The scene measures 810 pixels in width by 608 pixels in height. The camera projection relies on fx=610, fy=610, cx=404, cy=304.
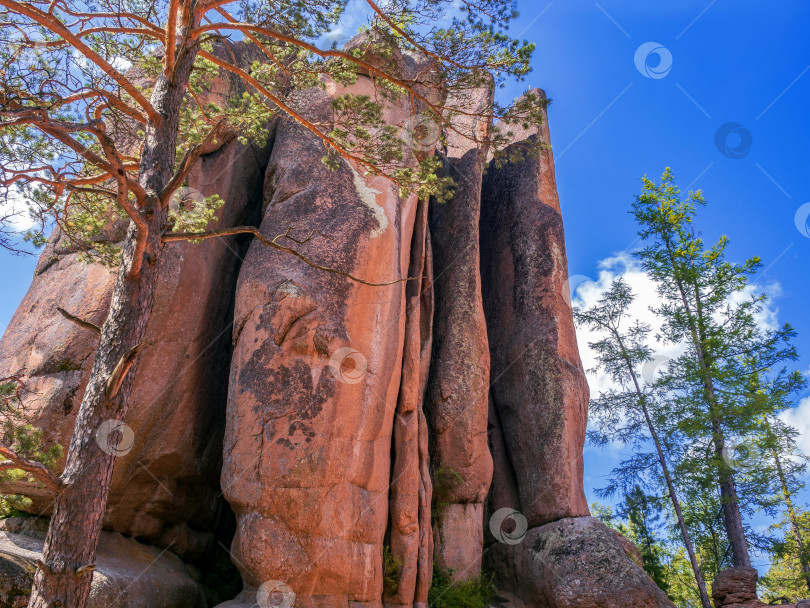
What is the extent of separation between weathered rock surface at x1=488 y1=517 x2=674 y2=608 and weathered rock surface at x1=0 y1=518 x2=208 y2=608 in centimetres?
601

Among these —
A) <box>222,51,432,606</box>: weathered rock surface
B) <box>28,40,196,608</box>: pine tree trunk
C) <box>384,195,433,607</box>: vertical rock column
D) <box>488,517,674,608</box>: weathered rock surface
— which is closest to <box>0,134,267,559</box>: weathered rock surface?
<box>222,51,432,606</box>: weathered rock surface

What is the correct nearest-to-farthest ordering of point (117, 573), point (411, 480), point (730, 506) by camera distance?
1. point (117, 573)
2. point (411, 480)
3. point (730, 506)

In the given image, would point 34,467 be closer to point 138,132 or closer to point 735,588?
point 138,132

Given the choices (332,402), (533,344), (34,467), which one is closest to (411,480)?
(332,402)

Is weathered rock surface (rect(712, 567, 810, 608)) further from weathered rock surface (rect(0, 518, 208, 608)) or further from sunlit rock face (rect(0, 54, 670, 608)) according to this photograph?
weathered rock surface (rect(0, 518, 208, 608))

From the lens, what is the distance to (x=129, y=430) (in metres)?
9.60

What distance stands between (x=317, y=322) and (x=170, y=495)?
12.8 ft

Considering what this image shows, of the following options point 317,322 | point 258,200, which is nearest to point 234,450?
point 317,322

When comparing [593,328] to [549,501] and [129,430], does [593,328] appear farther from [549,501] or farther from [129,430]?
[129,430]

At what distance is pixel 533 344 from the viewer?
1423 centimetres

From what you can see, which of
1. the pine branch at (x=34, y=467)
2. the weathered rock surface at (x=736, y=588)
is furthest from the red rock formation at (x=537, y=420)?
the pine branch at (x=34, y=467)

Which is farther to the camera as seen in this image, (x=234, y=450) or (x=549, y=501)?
(x=549, y=501)

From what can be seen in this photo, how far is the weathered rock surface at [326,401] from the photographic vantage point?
8.93 metres

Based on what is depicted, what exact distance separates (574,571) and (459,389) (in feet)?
13.2
